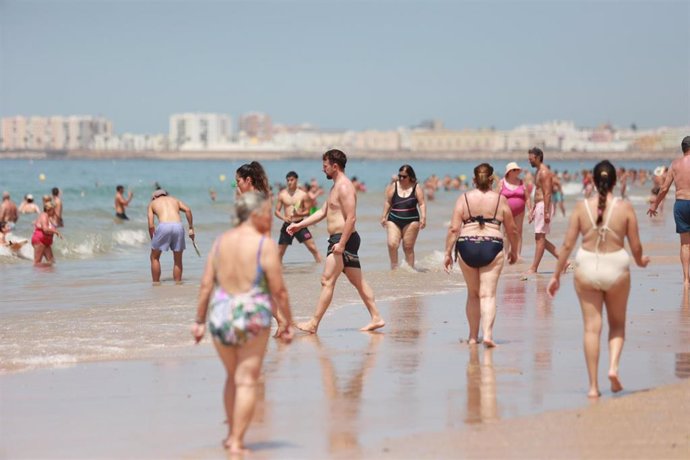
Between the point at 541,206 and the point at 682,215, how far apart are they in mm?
3248

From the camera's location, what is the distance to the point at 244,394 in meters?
6.20

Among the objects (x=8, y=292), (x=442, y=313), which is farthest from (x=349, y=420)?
(x=8, y=292)

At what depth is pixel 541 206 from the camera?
15883 mm

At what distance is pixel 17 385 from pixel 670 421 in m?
4.40

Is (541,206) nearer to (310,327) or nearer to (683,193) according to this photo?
(683,193)

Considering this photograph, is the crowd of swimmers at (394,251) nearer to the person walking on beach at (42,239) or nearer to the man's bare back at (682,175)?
the man's bare back at (682,175)

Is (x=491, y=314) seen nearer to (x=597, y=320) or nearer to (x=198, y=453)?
(x=597, y=320)

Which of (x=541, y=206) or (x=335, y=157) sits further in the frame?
(x=541, y=206)

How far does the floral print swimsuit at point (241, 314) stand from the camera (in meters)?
6.16

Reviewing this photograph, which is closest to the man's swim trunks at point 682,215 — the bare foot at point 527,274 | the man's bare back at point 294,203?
the bare foot at point 527,274

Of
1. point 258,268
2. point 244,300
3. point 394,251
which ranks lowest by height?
point 394,251

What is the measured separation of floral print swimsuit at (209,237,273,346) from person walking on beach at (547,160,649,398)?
2263mm

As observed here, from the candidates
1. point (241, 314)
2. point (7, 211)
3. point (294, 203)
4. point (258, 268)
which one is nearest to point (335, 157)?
point (258, 268)

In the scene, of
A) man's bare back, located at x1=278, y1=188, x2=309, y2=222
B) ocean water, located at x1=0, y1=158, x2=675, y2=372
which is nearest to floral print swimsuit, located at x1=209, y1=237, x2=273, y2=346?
ocean water, located at x1=0, y1=158, x2=675, y2=372
